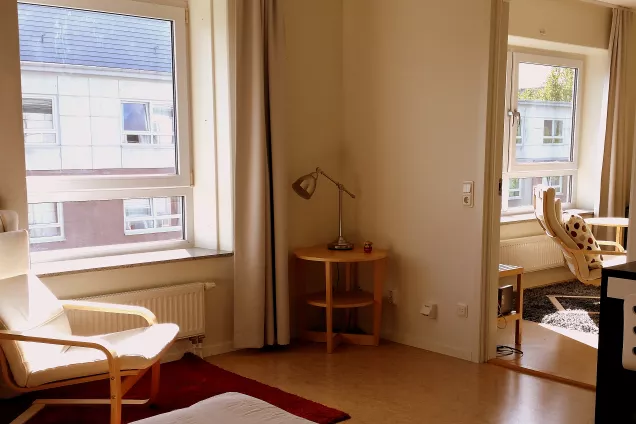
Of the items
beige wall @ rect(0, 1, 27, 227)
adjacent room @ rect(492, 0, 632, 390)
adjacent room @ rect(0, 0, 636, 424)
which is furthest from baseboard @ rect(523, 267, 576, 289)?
beige wall @ rect(0, 1, 27, 227)

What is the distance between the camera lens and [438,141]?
13.3ft

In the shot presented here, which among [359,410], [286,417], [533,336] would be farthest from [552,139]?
[286,417]

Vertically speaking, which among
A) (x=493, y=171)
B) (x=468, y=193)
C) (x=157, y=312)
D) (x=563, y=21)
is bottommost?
(x=157, y=312)

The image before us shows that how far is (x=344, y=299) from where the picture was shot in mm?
4277

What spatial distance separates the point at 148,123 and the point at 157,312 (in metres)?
1.14

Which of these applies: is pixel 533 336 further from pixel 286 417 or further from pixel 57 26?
pixel 57 26

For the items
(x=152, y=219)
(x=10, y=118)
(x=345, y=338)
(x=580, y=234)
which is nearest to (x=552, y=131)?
(x=580, y=234)

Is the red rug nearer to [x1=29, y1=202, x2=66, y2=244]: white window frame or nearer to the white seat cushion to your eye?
the white seat cushion

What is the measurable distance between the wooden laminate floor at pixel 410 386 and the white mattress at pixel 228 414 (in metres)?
1.07

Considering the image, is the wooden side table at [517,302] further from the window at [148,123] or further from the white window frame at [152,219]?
the window at [148,123]

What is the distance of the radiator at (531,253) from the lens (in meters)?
5.63

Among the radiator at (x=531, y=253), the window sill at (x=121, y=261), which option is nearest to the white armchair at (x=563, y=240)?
the radiator at (x=531, y=253)

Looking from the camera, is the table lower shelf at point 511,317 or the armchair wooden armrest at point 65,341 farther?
the table lower shelf at point 511,317

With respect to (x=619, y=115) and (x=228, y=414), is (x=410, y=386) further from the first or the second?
(x=619, y=115)
